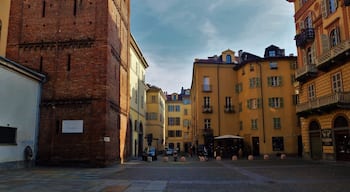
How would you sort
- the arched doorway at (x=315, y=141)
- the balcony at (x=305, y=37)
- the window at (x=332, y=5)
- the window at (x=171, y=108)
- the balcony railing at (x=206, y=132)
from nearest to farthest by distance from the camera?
the window at (x=332, y=5) < the arched doorway at (x=315, y=141) < the balcony at (x=305, y=37) < the balcony railing at (x=206, y=132) < the window at (x=171, y=108)

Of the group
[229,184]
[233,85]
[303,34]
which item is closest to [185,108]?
[233,85]

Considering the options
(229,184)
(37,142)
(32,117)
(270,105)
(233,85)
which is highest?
(233,85)

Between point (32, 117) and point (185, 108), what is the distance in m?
Answer: 65.3

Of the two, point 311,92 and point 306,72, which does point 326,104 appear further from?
point 311,92

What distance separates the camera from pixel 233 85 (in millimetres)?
45438

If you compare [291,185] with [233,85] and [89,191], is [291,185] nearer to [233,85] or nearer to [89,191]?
[89,191]

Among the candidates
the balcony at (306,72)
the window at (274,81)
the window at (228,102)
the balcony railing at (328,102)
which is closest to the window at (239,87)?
the window at (228,102)

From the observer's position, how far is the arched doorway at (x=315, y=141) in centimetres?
2770

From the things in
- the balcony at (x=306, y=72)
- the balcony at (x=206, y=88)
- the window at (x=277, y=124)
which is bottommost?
the window at (x=277, y=124)

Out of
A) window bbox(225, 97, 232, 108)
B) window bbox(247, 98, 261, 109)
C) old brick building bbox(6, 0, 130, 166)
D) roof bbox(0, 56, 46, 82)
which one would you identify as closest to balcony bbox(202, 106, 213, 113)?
window bbox(225, 97, 232, 108)

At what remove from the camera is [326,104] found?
79.6 ft

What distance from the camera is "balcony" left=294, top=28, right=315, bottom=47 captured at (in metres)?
28.1

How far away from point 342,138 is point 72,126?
68.8 feet

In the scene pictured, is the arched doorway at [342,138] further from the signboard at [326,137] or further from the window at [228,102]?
the window at [228,102]
